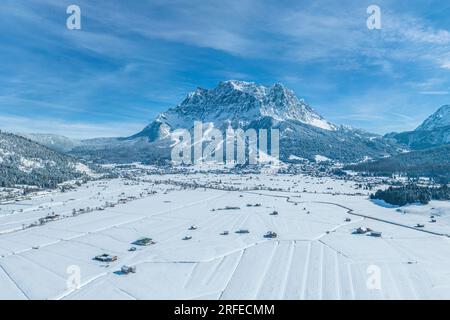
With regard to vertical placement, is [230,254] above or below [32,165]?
below

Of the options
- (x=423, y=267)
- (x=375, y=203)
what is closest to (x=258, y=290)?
(x=423, y=267)

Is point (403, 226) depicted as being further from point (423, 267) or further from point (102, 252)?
point (102, 252)

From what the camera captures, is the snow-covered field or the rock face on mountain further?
the rock face on mountain

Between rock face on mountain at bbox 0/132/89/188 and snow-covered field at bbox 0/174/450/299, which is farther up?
rock face on mountain at bbox 0/132/89/188

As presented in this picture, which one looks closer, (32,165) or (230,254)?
(230,254)
